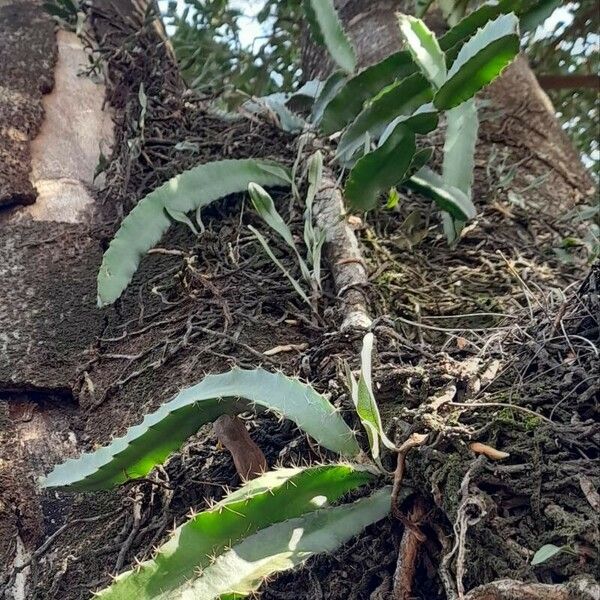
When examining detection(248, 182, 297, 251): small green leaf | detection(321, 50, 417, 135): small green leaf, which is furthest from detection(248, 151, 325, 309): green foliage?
detection(321, 50, 417, 135): small green leaf

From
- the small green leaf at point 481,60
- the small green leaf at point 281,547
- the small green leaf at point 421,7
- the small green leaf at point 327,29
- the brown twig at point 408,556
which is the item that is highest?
the small green leaf at point 421,7

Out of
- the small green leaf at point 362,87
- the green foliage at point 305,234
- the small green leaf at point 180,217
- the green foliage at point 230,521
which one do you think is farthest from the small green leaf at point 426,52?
the green foliage at point 230,521

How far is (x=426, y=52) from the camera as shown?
139 centimetres

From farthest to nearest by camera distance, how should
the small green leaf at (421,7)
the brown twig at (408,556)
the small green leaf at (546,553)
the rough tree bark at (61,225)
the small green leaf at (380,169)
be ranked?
the small green leaf at (421,7), the small green leaf at (380,169), the rough tree bark at (61,225), the brown twig at (408,556), the small green leaf at (546,553)

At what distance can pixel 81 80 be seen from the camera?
1.94 meters

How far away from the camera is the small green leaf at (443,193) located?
1.50 meters

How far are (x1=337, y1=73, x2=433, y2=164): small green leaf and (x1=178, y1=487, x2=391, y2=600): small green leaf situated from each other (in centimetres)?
79

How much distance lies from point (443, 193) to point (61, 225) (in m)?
0.76

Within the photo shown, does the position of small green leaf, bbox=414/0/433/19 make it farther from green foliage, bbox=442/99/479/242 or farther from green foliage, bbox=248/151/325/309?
green foliage, bbox=248/151/325/309

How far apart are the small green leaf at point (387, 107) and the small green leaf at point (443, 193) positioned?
0.12m

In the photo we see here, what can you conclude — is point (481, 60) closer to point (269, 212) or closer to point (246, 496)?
point (269, 212)

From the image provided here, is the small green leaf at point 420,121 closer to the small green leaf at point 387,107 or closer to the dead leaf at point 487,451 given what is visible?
the small green leaf at point 387,107

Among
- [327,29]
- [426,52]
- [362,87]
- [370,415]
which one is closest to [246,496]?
[370,415]

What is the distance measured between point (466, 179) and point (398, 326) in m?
0.42
